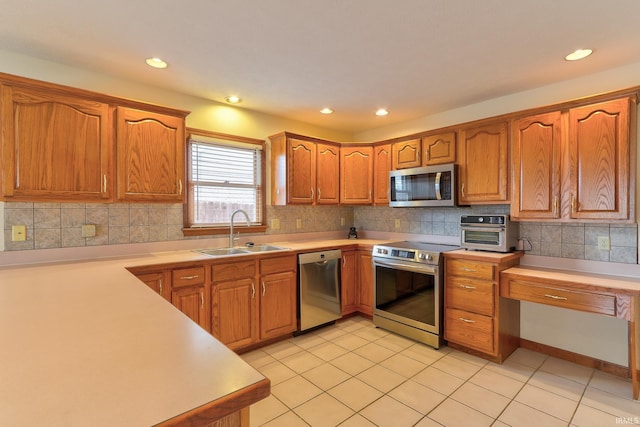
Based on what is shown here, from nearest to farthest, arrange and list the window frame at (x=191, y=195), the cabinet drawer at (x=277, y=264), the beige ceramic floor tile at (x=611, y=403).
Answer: the beige ceramic floor tile at (x=611, y=403), the cabinet drawer at (x=277, y=264), the window frame at (x=191, y=195)

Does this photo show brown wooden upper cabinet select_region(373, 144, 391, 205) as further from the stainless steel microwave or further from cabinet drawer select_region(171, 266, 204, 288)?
cabinet drawer select_region(171, 266, 204, 288)

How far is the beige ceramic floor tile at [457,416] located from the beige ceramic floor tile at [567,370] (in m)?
0.97

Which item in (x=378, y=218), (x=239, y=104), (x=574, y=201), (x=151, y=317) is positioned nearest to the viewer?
(x=151, y=317)

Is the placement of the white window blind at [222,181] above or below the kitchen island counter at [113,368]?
above

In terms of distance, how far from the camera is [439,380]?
233 cm

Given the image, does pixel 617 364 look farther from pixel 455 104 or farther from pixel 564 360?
pixel 455 104

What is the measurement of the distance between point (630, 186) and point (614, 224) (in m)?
0.41

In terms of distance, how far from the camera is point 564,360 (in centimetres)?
262

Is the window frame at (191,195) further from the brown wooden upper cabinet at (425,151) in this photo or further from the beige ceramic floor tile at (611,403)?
the beige ceramic floor tile at (611,403)

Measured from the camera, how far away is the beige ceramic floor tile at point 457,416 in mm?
1852

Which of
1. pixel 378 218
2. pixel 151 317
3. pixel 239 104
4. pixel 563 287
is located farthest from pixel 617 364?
pixel 239 104

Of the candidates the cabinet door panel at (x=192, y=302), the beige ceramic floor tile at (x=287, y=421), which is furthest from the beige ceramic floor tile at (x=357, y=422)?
the cabinet door panel at (x=192, y=302)

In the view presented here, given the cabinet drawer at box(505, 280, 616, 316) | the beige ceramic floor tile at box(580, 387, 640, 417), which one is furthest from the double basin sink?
the beige ceramic floor tile at box(580, 387, 640, 417)

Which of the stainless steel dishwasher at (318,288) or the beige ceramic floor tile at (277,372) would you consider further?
the stainless steel dishwasher at (318,288)
